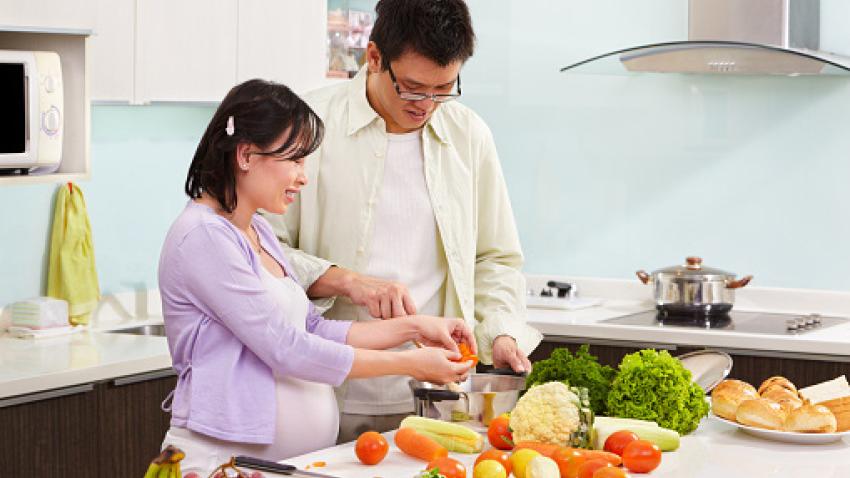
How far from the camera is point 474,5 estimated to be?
193 inches

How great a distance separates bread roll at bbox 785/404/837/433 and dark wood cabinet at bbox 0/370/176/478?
1.70 meters

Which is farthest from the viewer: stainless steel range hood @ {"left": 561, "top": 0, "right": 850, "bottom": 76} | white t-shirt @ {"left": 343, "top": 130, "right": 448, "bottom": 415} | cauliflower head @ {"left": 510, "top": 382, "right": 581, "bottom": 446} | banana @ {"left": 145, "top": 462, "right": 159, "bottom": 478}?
stainless steel range hood @ {"left": 561, "top": 0, "right": 850, "bottom": 76}

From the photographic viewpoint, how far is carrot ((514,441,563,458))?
2148mm

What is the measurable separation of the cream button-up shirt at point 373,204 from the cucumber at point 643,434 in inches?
18.5

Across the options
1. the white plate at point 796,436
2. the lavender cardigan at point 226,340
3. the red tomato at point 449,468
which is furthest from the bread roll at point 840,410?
the lavender cardigan at point 226,340

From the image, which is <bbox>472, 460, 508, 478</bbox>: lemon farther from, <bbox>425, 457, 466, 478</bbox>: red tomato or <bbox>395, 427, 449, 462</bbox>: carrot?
<bbox>395, 427, 449, 462</bbox>: carrot

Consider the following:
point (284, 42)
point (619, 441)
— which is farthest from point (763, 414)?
point (284, 42)

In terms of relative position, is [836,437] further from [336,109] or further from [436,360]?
[336,109]

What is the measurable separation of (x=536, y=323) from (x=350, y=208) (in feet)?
4.93

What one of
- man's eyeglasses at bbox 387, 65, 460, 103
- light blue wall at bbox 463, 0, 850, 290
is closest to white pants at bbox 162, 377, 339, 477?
man's eyeglasses at bbox 387, 65, 460, 103

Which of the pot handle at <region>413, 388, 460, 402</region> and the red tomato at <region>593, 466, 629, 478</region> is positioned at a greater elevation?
the pot handle at <region>413, 388, 460, 402</region>

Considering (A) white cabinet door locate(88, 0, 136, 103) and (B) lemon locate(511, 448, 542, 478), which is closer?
(B) lemon locate(511, 448, 542, 478)

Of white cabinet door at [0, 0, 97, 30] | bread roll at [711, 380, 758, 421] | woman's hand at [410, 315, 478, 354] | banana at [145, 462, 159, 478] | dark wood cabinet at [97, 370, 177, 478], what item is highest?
white cabinet door at [0, 0, 97, 30]

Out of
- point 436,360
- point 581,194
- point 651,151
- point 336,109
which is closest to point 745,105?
point 651,151
